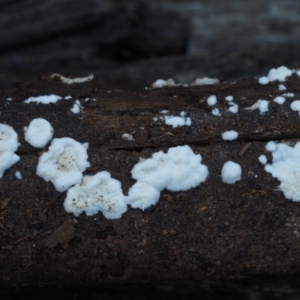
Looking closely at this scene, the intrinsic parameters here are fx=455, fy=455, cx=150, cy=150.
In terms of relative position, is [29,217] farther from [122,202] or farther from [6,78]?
[6,78]

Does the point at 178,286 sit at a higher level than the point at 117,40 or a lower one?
lower

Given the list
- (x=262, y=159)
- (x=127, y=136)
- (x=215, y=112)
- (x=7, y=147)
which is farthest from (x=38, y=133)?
(x=262, y=159)

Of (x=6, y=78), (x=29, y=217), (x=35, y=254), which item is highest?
(x=29, y=217)

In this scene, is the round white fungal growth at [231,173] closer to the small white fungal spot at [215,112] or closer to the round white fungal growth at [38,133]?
the small white fungal spot at [215,112]

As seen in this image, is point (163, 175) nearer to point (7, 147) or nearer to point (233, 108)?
point (233, 108)

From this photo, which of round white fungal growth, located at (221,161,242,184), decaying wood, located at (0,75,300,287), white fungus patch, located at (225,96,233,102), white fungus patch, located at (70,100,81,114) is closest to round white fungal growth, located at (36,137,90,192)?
decaying wood, located at (0,75,300,287)

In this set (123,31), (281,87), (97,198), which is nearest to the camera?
(97,198)

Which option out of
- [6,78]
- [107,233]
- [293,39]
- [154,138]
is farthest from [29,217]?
[293,39]
